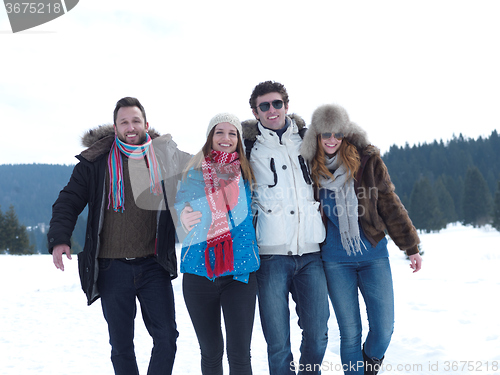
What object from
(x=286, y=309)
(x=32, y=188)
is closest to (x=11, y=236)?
(x=286, y=309)

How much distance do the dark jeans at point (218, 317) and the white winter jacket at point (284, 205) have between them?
44cm

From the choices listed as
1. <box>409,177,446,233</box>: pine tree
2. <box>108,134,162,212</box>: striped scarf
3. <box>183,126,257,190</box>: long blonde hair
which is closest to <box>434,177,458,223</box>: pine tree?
<box>409,177,446,233</box>: pine tree

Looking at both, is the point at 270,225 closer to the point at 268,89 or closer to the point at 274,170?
the point at 274,170

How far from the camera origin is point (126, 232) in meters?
2.96

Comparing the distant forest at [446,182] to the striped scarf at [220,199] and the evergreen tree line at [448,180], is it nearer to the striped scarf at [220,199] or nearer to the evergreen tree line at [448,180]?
the evergreen tree line at [448,180]

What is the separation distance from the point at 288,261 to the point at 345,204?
0.70 metres

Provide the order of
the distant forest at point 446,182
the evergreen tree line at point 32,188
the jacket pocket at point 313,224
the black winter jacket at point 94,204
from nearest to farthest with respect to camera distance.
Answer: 1. the black winter jacket at point 94,204
2. the jacket pocket at point 313,224
3. the distant forest at point 446,182
4. the evergreen tree line at point 32,188

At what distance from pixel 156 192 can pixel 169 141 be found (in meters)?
0.52

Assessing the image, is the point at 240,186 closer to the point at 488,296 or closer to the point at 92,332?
the point at 92,332

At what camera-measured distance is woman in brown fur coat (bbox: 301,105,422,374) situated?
302 centimetres

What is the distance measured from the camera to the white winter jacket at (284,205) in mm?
2914

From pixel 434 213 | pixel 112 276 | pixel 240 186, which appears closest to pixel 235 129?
pixel 240 186

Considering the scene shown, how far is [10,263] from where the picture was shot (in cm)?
1558

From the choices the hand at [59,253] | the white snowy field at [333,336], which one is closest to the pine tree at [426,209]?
the white snowy field at [333,336]
